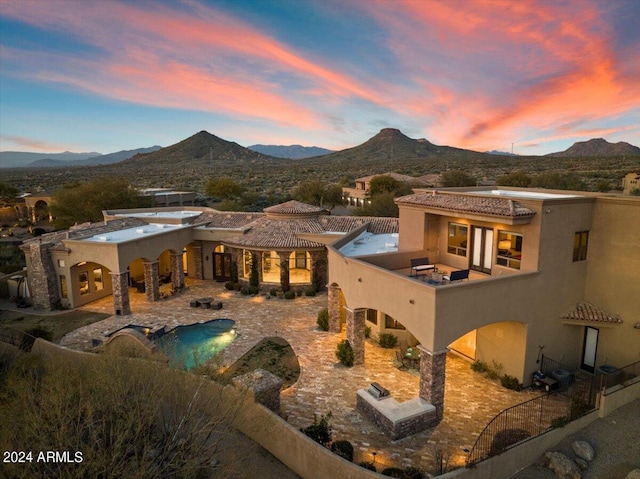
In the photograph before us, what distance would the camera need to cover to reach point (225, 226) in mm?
35250

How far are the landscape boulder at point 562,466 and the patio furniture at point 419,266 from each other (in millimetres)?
8441

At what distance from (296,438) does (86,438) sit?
18.6 feet

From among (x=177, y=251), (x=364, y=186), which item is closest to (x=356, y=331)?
(x=177, y=251)

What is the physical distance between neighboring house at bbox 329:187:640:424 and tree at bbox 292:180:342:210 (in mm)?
40995

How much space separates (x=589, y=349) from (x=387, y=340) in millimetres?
8847

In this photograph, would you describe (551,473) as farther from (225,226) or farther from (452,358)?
(225,226)

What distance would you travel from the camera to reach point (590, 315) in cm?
1680

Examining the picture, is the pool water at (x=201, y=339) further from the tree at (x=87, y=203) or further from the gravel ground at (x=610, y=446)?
the tree at (x=87, y=203)

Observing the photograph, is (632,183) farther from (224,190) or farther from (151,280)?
(151,280)

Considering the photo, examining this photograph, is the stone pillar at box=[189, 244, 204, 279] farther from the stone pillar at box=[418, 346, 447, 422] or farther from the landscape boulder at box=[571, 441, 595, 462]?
the landscape boulder at box=[571, 441, 595, 462]

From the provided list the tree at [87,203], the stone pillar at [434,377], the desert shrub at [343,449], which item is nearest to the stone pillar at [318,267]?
the stone pillar at [434,377]

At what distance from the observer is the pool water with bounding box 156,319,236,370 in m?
20.4

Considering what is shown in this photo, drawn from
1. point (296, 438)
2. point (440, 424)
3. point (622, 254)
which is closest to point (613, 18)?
point (622, 254)

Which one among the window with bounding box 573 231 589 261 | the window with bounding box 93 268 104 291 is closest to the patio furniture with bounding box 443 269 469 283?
the window with bounding box 573 231 589 261
